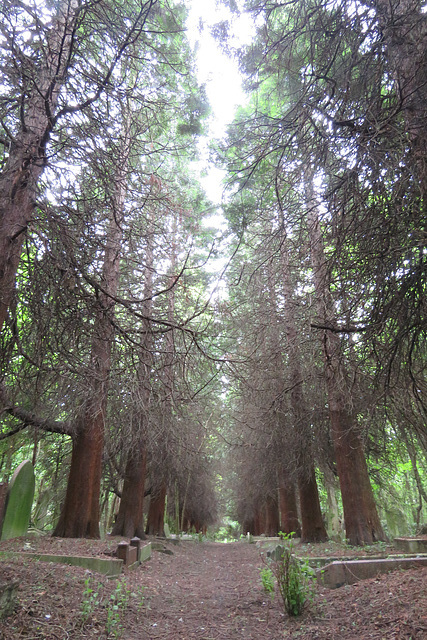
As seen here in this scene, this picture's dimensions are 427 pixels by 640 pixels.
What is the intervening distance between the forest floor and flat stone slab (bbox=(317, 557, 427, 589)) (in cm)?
20

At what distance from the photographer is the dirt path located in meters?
4.43

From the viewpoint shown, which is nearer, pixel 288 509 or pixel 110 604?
pixel 110 604

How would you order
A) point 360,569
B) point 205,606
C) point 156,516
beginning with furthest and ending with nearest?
1. point 156,516
2. point 205,606
3. point 360,569

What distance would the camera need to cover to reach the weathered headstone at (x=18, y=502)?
7812 millimetres

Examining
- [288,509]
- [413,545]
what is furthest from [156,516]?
[413,545]

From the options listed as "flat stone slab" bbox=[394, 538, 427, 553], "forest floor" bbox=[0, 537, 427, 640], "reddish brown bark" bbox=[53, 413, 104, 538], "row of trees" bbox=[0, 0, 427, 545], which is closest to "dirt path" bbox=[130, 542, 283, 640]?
"forest floor" bbox=[0, 537, 427, 640]

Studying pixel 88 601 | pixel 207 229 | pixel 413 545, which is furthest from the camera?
pixel 207 229

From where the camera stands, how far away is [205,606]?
18.8ft

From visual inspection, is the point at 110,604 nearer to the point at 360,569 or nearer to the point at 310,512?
the point at 360,569

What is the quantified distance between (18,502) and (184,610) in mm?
4352

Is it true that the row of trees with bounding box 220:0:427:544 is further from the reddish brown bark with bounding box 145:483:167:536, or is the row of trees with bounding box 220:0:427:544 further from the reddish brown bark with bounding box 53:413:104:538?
the reddish brown bark with bounding box 145:483:167:536

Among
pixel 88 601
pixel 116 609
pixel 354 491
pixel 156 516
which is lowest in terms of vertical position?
pixel 116 609

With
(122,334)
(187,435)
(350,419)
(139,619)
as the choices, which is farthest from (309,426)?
(122,334)

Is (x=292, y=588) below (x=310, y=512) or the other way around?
below
